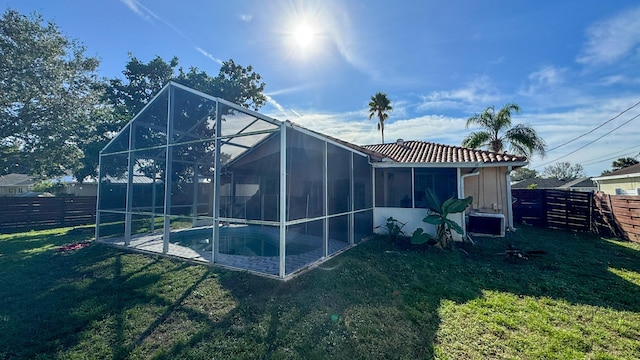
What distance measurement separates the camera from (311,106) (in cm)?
1230

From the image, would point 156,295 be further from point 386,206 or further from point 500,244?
point 500,244

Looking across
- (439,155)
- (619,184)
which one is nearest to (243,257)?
(439,155)

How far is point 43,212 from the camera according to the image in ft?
40.6

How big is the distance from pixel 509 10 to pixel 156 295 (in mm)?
11385

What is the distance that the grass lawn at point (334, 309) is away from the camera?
10.2 ft

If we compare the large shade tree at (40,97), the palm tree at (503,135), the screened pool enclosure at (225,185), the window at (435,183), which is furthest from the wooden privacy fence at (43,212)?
the palm tree at (503,135)

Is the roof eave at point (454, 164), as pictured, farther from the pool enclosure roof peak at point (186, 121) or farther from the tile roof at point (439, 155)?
the pool enclosure roof peak at point (186, 121)

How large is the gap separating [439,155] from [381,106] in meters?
13.0

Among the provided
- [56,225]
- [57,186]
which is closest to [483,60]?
[56,225]

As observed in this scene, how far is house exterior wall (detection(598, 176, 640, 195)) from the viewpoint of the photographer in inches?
608

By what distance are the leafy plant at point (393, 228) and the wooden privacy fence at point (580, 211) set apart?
23.3 feet

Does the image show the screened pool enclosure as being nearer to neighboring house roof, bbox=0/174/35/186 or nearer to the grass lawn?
the grass lawn

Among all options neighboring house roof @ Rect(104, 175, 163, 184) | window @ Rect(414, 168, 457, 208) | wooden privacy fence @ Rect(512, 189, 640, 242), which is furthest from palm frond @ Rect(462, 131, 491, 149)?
neighboring house roof @ Rect(104, 175, 163, 184)

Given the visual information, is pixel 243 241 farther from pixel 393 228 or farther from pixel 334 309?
pixel 334 309
